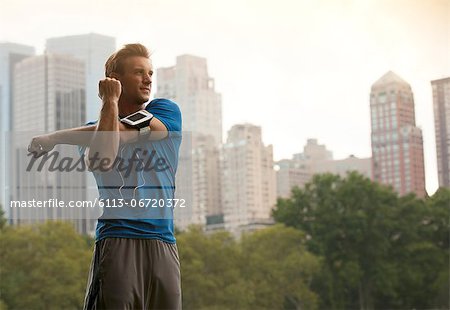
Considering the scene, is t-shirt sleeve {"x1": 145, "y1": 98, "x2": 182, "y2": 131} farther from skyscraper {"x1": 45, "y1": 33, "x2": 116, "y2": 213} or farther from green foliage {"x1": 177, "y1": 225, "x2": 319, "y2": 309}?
skyscraper {"x1": 45, "y1": 33, "x2": 116, "y2": 213}

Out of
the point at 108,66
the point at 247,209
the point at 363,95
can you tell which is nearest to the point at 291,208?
the point at 247,209

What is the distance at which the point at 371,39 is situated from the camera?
9.81 meters

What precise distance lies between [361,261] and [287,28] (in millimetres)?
2996

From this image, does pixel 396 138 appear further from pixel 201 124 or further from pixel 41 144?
pixel 41 144

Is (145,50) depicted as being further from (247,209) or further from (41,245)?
(247,209)

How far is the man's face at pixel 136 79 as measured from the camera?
0.87 m

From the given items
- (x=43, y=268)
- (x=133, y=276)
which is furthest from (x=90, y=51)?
(x=133, y=276)

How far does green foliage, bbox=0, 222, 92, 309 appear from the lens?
913 centimetres

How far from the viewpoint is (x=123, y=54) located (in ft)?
2.89

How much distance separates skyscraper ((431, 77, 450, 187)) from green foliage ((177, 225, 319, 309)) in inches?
74.2

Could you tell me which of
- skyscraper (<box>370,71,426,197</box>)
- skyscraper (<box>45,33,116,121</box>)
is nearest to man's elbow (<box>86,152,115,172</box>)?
skyscraper (<box>45,33,116,121</box>)

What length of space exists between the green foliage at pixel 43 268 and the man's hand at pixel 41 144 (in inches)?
331

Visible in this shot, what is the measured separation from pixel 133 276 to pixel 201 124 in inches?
417

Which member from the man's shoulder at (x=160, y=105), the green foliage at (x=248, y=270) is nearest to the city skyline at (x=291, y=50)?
the green foliage at (x=248, y=270)
